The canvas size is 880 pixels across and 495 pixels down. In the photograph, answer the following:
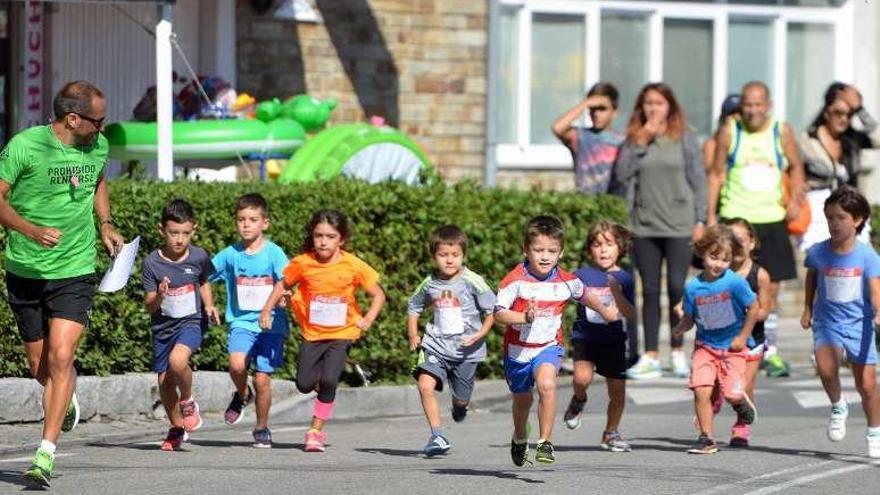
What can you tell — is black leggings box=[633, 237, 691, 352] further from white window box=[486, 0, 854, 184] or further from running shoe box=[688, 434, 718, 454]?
running shoe box=[688, 434, 718, 454]

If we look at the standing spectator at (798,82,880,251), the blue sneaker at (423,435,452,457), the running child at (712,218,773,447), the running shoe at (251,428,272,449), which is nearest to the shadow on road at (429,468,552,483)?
the blue sneaker at (423,435,452,457)

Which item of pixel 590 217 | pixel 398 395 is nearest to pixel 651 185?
pixel 590 217

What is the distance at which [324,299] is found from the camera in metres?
11.7

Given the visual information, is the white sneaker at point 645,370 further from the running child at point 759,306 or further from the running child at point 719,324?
the running child at point 719,324

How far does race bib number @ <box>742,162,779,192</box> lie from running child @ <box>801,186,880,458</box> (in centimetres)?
409

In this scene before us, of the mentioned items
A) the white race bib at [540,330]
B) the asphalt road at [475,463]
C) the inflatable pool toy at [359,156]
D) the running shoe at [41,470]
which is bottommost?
the asphalt road at [475,463]

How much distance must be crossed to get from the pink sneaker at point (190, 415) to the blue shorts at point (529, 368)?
6.18 ft

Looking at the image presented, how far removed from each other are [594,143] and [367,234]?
2780 mm

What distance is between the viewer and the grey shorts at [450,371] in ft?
37.9

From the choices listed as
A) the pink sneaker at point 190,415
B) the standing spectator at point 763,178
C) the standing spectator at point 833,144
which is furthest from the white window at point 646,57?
the pink sneaker at point 190,415

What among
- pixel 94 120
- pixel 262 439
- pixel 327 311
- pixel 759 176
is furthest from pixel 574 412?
pixel 759 176

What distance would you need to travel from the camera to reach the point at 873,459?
11297 mm

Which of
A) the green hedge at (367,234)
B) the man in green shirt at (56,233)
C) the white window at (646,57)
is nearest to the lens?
the man in green shirt at (56,233)

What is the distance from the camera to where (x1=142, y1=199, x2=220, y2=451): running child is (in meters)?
11.6
